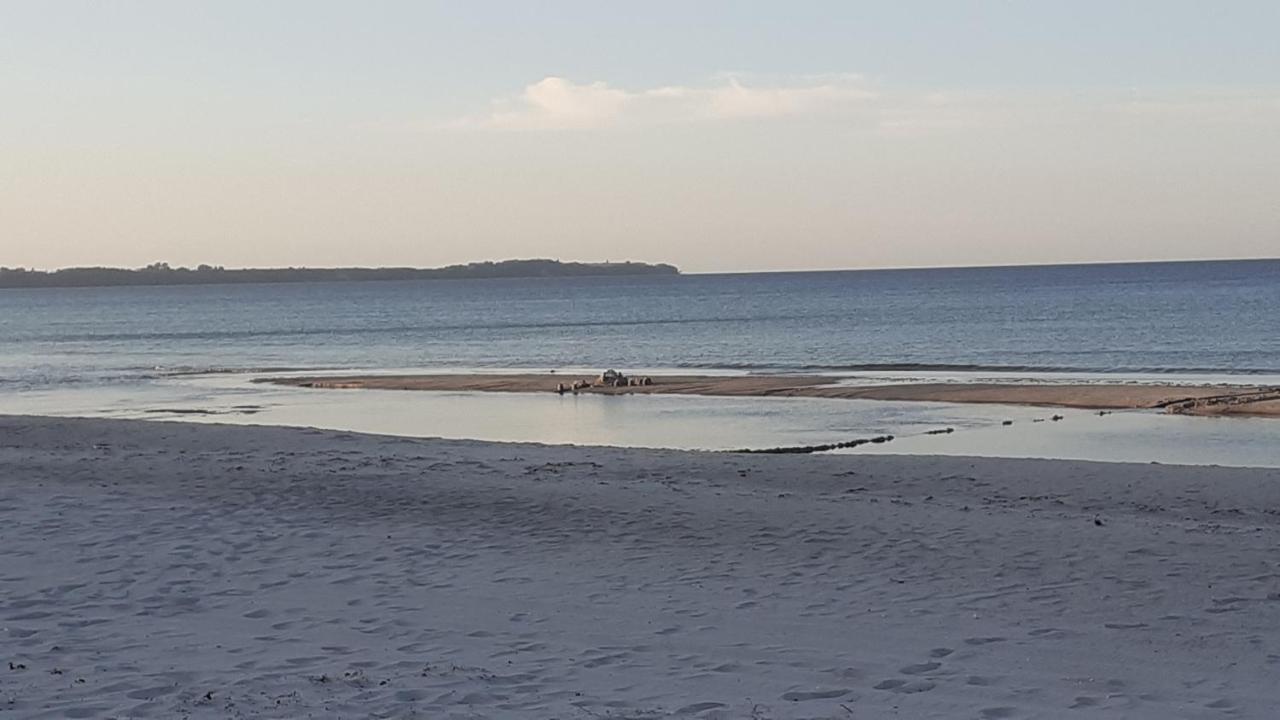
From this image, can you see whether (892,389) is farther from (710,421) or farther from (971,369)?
(971,369)

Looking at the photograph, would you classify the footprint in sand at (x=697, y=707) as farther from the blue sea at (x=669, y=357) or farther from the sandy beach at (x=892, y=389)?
the sandy beach at (x=892, y=389)

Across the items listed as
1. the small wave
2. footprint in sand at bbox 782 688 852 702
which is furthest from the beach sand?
the small wave

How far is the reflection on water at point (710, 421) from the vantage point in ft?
81.0

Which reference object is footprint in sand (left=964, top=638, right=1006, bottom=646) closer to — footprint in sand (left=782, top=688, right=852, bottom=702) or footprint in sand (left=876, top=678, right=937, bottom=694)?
footprint in sand (left=876, top=678, right=937, bottom=694)

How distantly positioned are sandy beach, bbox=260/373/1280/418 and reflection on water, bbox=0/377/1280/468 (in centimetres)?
123

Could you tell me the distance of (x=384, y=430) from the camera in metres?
29.9

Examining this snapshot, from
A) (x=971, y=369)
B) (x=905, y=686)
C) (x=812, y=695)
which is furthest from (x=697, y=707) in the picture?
(x=971, y=369)

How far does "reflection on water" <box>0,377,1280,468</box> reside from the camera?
24688 millimetres

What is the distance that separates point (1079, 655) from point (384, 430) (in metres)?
21.8

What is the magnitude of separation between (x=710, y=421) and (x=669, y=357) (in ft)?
105

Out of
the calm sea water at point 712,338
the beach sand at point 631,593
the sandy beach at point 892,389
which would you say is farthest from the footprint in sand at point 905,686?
the calm sea water at point 712,338

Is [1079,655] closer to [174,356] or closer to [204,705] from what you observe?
[204,705]

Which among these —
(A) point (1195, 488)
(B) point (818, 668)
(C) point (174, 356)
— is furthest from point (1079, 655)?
(C) point (174, 356)

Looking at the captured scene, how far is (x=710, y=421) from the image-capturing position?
101 ft
